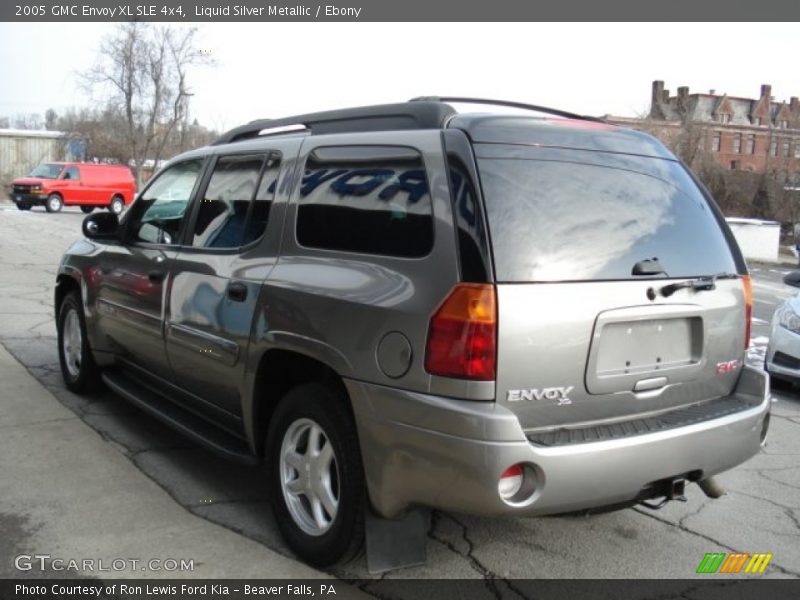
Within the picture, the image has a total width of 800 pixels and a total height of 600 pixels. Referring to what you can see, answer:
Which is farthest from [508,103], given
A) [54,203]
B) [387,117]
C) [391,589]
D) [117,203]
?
[117,203]

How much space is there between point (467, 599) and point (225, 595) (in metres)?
0.95

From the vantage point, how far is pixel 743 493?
14.1ft

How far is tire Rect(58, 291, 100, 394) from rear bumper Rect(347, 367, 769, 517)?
3.24 metres

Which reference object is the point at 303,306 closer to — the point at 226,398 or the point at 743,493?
the point at 226,398

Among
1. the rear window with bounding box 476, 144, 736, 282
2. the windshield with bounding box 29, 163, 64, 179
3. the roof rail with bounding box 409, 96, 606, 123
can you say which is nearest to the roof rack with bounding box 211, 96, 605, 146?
the roof rail with bounding box 409, 96, 606, 123

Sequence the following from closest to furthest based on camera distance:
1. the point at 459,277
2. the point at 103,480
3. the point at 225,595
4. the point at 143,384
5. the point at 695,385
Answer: the point at 459,277 → the point at 225,595 → the point at 695,385 → the point at 103,480 → the point at 143,384

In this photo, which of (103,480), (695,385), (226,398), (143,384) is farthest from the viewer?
(143,384)

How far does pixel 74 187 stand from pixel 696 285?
3337 cm

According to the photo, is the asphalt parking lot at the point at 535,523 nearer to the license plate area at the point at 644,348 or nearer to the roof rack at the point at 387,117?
the license plate area at the point at 644,348

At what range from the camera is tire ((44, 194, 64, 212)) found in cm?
3158

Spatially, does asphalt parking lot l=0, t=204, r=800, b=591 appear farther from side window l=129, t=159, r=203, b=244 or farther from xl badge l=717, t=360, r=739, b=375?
side window l=129, t=159, r=203, b=244

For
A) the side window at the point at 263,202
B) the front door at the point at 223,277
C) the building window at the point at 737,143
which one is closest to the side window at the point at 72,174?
the front door at the point at 223,277

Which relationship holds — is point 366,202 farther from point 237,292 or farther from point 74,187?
point 74,187

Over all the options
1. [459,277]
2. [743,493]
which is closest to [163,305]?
[459,277]
